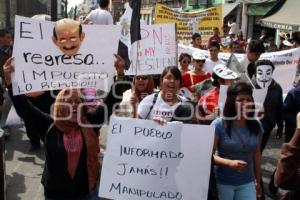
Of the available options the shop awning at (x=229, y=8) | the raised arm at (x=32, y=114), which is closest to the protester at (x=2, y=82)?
the raised arm at (x=32, y=114)

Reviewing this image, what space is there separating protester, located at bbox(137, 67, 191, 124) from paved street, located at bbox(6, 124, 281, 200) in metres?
2.01

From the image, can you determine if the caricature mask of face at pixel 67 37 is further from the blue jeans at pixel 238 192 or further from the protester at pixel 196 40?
the protester at pixel 196 40

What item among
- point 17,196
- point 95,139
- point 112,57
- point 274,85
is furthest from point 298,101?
point 17,196

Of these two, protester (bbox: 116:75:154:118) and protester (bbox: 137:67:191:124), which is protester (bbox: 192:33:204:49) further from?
protester (bbox: 137:67:191:124)

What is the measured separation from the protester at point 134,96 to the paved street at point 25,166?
1.56m

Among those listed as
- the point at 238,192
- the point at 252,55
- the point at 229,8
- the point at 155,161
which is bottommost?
the point at 238,192

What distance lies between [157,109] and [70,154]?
0.82 m

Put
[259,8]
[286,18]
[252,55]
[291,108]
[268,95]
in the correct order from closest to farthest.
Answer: [268,95]
[291,108]
[252,55]
[286,18]
[259,8]

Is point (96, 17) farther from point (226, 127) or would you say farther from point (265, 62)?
point (226, 127)

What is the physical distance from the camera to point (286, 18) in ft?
54.5

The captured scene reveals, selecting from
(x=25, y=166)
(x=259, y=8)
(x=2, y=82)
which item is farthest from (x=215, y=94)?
(x=259, y=8)

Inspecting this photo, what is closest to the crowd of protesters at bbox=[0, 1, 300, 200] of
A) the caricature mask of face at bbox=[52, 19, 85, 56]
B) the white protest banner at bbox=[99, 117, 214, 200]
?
the white protest banner at bbox=[99, 117, 214, 200]

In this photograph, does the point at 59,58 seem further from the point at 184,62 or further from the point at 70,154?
the point at 184,62

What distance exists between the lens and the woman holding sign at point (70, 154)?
3.42m
